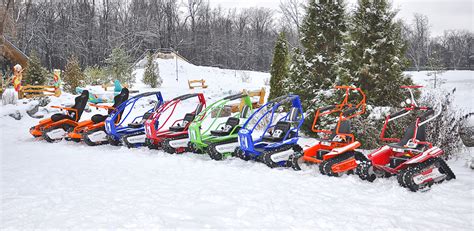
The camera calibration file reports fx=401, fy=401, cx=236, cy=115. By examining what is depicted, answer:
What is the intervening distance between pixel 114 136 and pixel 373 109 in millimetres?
5857

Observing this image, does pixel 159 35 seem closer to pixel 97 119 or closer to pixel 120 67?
pixel 120 67

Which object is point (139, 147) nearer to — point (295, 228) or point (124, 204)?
point (124, 204)

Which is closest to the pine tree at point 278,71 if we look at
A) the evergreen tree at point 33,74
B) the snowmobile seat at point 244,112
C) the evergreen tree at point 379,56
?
the evergreen tree at point 379,56

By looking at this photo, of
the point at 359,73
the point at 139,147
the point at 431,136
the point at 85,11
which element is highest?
the point at 85,11

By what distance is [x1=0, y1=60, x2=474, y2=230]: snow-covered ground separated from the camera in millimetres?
4242

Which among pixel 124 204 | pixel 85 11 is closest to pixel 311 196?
pixel 124 204

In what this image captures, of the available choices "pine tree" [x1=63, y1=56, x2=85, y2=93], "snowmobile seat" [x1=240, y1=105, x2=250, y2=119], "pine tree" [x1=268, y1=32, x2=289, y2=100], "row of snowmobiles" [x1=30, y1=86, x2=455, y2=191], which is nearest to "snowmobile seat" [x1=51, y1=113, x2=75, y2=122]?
"row of snowmobiles" [x1=30, y1=86, x2=455, y2=191]

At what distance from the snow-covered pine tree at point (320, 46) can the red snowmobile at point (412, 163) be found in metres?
4.45

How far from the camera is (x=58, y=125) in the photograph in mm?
10273

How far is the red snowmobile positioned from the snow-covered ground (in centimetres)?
14

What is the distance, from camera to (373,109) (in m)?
8.25

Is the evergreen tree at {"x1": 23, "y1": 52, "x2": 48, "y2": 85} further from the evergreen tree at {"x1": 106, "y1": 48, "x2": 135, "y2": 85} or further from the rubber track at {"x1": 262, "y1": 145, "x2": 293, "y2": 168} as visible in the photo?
the rubber track at {"x1": 262, "y1": 145, "x2": 293, "y2": 168}

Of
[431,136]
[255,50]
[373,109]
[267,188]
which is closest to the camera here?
[267,188]

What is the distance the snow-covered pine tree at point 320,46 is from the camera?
10586mm
